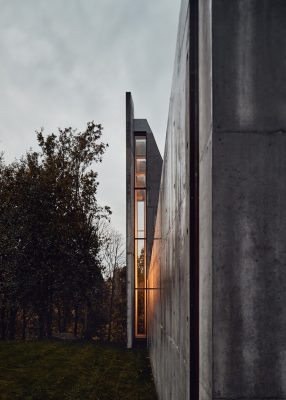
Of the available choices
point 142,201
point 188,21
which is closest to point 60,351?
point 142,201

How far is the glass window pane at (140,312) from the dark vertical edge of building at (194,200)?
16.8 m

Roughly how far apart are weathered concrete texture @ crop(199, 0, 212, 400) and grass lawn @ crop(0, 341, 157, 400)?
6.72 meters

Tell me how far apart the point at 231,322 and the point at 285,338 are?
279 millimetres

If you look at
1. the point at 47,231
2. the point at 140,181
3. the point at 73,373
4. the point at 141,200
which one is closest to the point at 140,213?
the point at 141,200

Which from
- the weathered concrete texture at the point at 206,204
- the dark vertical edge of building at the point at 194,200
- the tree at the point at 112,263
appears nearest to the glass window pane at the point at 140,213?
the tree at the point at 112,263

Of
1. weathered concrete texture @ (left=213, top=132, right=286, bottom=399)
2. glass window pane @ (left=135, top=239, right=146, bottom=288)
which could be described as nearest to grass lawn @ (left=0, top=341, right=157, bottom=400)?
glass window pane @ (left=135, top=239, right=146, bottom=288)

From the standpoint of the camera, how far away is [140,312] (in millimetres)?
19969

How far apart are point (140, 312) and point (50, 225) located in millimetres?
5841

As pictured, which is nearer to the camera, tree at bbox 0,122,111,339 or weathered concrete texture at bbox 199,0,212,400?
weathered concrete texture at bbox 199,0,212,400

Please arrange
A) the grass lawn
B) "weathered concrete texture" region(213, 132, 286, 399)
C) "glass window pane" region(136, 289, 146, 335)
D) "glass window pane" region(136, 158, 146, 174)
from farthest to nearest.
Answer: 1. "glass window pane" region(136, 158, 146, 174)
2. "glass window pane" region(136, 289, 146, 335)
3. the grass lawn
4. "weathered concrete texture" region(213, 132, 286, 399)

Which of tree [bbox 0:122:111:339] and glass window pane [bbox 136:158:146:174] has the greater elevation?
glass window pane [bbox 136:158:146:174]

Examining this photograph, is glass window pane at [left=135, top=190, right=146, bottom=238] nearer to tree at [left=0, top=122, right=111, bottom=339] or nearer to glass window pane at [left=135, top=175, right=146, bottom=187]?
glass window pane at [left=135, top=175, right=146, bottom=187]

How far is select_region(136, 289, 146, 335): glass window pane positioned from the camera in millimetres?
19344

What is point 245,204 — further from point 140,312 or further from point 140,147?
point 140,147
